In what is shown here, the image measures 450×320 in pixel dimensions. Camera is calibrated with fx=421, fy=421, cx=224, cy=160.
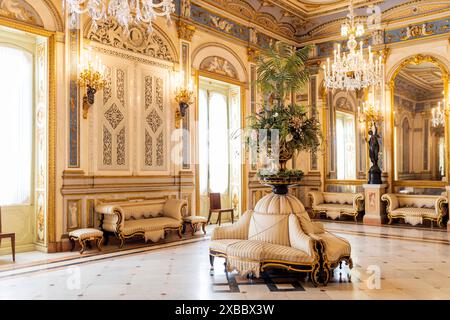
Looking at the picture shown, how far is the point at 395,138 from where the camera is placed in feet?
33.3

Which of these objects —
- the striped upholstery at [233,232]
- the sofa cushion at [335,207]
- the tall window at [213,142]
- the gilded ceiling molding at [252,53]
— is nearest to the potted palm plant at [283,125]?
the striped upholstery at [233,232]

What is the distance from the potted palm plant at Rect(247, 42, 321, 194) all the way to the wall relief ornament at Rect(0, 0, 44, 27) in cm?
354

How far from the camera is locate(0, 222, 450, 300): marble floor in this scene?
4.28m

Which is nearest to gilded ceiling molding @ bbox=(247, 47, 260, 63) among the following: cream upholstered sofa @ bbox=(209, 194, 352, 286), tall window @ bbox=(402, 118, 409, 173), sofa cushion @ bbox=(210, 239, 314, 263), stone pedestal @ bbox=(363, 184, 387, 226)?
tall window @ bbox=(402, 118, 409, 173)

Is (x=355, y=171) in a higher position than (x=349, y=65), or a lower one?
lower

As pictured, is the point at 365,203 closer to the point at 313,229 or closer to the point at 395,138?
the point at 395,138

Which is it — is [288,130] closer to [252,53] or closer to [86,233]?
[86,233]

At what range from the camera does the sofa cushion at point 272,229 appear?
5000 mm

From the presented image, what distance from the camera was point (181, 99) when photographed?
813cm

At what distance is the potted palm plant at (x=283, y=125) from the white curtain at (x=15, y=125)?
3752 millimetres

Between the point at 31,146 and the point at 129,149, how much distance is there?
5.18 feet

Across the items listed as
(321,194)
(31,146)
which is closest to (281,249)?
(31,146)

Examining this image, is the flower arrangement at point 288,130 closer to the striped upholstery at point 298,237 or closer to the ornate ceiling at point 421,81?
the striped upholstery at point 298,237

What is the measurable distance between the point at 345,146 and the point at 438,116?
7.79ft
